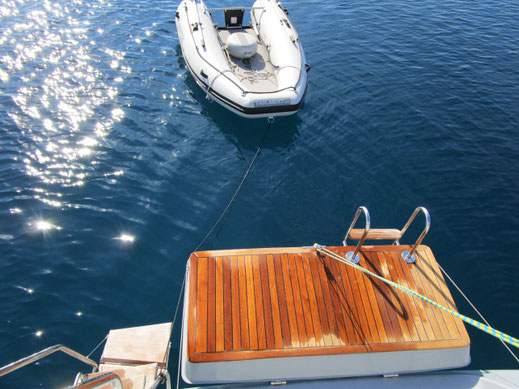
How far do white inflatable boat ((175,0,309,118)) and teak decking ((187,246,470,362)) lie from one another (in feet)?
19.8

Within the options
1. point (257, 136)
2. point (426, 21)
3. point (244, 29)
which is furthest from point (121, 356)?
point (426, 21)

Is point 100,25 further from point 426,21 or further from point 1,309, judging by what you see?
point 426,21

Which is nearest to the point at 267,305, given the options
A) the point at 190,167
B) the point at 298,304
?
the point at 298,304

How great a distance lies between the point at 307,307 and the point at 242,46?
33.9 feet

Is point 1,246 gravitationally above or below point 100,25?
below

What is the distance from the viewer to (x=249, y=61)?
1308cm

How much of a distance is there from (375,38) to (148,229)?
1433cm

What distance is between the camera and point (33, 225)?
8.09m

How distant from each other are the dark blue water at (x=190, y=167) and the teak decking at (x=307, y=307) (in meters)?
1.66

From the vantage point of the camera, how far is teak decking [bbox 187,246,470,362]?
5.18 meters

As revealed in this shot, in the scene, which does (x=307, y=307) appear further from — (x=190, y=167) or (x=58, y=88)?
(x=58, y=88)

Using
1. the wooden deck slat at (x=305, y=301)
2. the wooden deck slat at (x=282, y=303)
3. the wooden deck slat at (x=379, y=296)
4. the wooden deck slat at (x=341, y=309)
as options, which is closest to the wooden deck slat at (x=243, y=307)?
the wooden deck slat at (x=282, y=303)

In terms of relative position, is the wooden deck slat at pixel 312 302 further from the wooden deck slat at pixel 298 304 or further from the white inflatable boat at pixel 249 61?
the white inflatable boat at pixel 249 61

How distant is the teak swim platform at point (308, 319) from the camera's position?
508 centimetres
